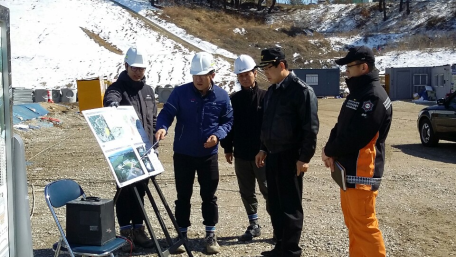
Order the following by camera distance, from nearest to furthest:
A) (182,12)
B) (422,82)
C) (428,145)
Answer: (428,145)
(422,82)
(182,12)

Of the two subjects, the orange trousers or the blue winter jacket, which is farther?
the blue winter jacket

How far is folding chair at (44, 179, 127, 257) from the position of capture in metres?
4.31

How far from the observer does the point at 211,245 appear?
18.7 ft

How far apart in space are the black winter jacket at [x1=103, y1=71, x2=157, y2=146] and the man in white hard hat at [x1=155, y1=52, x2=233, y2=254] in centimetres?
33

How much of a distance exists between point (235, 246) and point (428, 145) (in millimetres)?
9092

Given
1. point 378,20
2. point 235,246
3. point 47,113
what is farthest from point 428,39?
point 235,246

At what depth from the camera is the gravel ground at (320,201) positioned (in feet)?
19.6

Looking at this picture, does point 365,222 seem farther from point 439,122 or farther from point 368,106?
point 439,122

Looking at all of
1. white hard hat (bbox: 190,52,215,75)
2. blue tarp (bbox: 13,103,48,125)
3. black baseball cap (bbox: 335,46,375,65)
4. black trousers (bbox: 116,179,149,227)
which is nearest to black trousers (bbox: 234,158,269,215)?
black trousers (bbox: 116,179,149,227)

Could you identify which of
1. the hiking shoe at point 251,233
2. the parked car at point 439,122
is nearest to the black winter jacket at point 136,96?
the hiking shoe at point 251,233

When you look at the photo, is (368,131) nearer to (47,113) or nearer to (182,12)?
(47,113)

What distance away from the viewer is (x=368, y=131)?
4.27m

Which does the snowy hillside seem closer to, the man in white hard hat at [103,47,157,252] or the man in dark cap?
the man in white hard hat at [103,47,157,252]

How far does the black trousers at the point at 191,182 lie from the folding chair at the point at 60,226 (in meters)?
1.13
